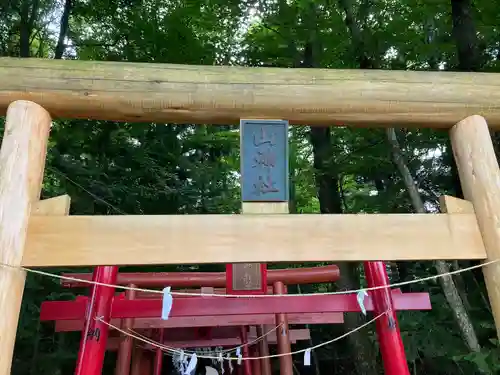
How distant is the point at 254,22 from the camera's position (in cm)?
752

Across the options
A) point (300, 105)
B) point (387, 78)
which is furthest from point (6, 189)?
point (387, 78)

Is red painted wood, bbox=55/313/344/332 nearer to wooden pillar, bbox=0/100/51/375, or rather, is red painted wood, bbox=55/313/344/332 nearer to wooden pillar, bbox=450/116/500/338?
wooden pillar, bbox=0/100/51/375

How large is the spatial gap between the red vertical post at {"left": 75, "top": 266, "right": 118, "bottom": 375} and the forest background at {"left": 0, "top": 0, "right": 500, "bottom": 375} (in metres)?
2.07

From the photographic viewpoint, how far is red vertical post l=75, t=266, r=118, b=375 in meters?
4.03

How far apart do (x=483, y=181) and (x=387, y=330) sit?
1.98 metres

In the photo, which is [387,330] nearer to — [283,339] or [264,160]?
[283,339]

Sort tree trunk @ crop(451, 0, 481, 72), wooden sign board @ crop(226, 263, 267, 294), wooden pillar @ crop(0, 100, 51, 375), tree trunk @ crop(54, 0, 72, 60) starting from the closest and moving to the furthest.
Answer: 1. wooden pillar @ crop(0, 100, 51, 375)
2. wooden sign board @ crop(226, 263, 267, 294)
3. tree trunk @ crop(451, 0, 481, 72)
4. tree trunk @ crop(54, 0, 72, 60)

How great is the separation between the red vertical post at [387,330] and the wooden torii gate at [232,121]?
5.42ft

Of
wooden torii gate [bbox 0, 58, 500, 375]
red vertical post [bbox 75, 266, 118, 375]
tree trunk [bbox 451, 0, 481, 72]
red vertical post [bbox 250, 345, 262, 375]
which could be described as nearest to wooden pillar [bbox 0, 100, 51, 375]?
wooden torii gate [bbox 0, 58, 500, 375]

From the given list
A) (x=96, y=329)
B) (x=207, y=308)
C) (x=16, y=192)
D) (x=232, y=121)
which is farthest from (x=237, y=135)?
(x=16, y=192)

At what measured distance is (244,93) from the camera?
2.95 meters

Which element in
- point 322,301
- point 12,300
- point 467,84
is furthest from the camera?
point 322,301

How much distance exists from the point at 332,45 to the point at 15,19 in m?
5.04

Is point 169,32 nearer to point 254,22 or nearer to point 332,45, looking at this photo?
point 254,22
